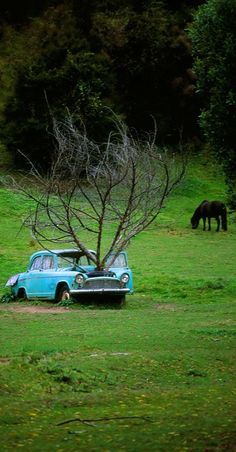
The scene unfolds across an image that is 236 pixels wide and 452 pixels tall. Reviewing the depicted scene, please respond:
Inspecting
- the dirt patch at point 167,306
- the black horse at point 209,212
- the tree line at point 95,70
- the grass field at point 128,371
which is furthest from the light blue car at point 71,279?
the tree line at point 95,70

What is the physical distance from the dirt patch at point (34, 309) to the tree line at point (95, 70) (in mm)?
21221

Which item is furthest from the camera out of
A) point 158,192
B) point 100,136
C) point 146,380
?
point 100,136

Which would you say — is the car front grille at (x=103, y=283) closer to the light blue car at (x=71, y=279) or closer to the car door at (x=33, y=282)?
the light blue car at (x=71, y=279)

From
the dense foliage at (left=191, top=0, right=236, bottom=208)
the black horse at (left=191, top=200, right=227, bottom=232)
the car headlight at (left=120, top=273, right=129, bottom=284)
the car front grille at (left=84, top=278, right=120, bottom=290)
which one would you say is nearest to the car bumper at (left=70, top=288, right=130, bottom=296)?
the car front grille at (left=84, top=278, right=120, bottom=290)

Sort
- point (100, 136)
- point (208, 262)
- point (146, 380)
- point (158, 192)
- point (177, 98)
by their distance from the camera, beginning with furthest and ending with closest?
point (177, 98), point (100, 136), point (208, 262), point (158, 192), point (146, 380)

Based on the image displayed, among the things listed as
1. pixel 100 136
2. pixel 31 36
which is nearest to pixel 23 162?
pixel 100 136

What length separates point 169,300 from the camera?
25.3 meters

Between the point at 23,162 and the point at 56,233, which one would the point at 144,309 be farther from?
the point at 23,162

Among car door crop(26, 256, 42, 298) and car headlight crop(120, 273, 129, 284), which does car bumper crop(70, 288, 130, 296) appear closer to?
car headlight crop(120, 273, 129, 284)

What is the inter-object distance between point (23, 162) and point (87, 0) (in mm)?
13482

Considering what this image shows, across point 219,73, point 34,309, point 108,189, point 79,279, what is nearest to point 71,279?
point 79,279

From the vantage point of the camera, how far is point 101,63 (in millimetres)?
49125

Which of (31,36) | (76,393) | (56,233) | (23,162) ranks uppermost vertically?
(31,36)

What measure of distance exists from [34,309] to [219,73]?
404 inches
